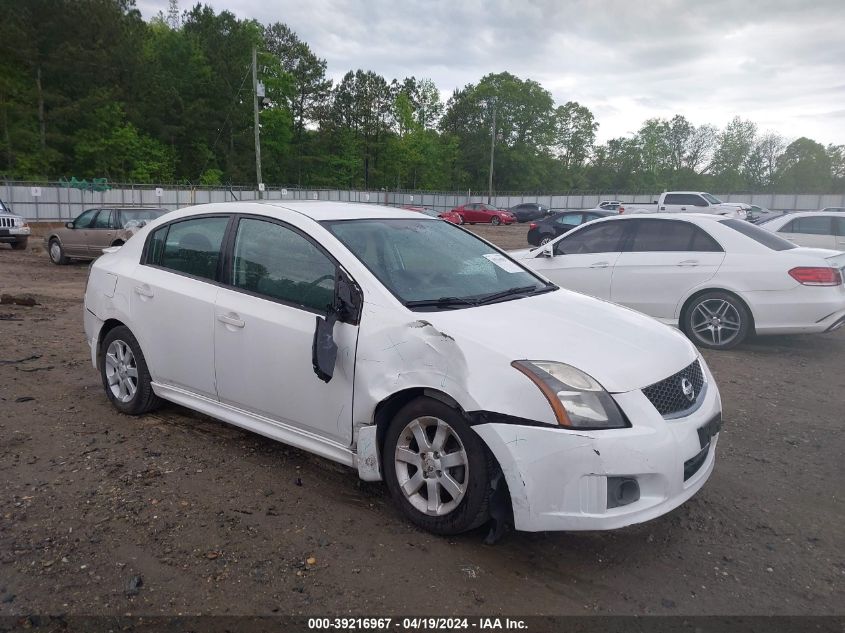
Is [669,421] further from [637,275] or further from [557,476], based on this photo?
[637,275]

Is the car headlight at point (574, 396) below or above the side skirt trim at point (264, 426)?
above

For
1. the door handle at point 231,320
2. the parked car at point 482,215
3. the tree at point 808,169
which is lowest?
the door handle at point 231,320

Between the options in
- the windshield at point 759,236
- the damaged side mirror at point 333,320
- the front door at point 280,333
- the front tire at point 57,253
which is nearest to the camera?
the damaged side mirror at point 333,320

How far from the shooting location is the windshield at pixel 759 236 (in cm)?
770

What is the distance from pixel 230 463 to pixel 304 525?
101cm

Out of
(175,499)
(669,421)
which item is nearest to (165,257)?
(175,499)

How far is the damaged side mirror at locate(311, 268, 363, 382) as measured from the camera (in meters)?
3.46

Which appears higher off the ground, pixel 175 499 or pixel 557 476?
pixel 557 476

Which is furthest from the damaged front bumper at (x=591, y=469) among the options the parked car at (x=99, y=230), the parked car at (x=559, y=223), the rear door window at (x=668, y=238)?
the parked car at (x=559, y=223)

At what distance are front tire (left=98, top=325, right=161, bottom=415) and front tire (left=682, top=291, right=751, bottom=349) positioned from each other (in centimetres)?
598

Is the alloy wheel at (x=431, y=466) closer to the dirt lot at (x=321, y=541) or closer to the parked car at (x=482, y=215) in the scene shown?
the dirt lot at (x=321, y=541)

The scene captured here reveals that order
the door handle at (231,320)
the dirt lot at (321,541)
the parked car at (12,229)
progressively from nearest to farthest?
1. the dirt lot at (321,541)
2. the door handle at (231,320)
3. the parked car at (12,229)

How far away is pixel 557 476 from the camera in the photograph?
289 centimetres

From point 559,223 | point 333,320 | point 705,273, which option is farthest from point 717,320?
point 559,223
